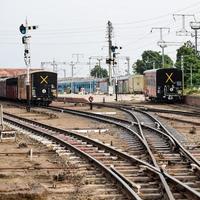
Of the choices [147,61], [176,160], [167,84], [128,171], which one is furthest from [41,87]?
[147,61]

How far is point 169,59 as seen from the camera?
13200 centimetres

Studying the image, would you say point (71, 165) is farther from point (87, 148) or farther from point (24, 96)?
point (24, 96)

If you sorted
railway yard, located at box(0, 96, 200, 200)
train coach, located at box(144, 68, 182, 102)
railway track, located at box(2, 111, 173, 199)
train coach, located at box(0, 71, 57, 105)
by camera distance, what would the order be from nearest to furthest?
railway track, located at box(2, 111, 173, 199) → railway yard, located at box(0, 96, 200, 200) → train coach, located at box(0, 71, 57, 105) → train coach, located at box(144, 68, 182, 102)

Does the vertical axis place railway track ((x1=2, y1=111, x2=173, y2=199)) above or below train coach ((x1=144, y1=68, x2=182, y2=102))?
below

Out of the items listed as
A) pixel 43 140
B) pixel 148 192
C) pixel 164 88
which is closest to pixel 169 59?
pixel 164 88

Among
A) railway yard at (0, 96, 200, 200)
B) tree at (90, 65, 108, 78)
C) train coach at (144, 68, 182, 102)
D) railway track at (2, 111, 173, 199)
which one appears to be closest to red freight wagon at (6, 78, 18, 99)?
train coach at (144, 68, 182, 102)

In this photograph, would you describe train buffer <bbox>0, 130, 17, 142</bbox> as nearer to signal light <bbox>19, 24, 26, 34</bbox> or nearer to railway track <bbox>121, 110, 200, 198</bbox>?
railway track <bbox>121, 110, 200, 198</bbox>

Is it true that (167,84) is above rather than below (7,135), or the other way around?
above

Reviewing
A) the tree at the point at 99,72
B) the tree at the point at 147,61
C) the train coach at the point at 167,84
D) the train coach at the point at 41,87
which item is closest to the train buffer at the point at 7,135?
the train coach at the point at 41,87

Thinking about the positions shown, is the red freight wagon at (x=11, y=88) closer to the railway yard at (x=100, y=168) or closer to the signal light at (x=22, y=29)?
the signal light at (x=22, y=29)

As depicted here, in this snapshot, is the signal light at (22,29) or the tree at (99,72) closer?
the signal light at (22,29)

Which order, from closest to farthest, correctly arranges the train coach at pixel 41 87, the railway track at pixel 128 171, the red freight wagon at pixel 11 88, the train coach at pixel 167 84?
1. the railway track at pixel 128 171
2. the train coach at pixel 41 87
3. the train coach at pixel 167 84
4. the red freight wagon at pixel 11 88

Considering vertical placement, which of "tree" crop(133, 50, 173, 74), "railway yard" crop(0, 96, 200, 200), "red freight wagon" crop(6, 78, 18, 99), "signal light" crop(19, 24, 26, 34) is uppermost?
"tree" crop(133, 50, 173, 74)

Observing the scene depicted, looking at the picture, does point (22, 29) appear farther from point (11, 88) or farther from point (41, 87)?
point (11, 88)
